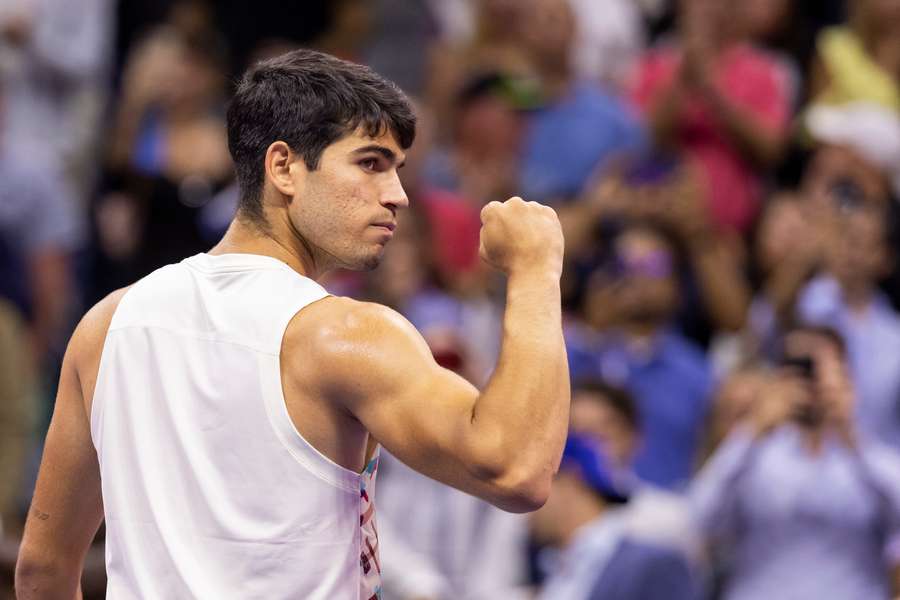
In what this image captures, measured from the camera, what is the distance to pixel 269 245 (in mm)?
2898

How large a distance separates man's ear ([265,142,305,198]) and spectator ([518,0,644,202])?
194 inches

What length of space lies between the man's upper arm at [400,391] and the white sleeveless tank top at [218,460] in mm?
82

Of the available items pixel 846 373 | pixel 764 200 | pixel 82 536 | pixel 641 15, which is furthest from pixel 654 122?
pixel 82 536

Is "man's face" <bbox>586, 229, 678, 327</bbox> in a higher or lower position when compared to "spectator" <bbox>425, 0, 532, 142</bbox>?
lower

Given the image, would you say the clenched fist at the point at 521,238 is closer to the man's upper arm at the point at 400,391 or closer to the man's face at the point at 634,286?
the man's upper arm at the point at 400,391

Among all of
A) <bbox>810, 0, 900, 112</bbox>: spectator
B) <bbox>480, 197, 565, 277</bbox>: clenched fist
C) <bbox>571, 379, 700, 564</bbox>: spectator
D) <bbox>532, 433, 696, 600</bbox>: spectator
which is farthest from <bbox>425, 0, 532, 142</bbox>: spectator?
<bbox>480, 197, 565, 277</bbox>: clenched fist

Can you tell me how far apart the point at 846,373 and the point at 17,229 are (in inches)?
173

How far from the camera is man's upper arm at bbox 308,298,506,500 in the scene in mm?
2553

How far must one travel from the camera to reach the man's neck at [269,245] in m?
2.89

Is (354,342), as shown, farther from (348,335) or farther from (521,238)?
(521,238)

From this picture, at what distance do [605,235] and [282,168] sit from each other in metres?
4.35

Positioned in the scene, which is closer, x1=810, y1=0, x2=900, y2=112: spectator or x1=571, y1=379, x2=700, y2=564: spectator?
x1=571, y1=379, x2=700, y2=564: spectator

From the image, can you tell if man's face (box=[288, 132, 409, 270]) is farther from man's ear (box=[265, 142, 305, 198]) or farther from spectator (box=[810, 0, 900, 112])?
spectator (box=[810, 0, 900, 112])

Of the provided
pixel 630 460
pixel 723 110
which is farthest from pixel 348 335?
pixel 723 110
